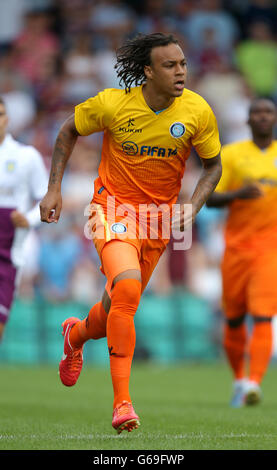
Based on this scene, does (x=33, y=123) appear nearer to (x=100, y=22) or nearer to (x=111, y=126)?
(x=100, y=22)

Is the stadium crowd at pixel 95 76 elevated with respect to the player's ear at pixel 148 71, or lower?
elevated

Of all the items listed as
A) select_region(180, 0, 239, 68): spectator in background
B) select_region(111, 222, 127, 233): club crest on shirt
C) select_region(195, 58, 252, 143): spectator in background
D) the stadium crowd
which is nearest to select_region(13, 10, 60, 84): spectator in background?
the stadium crowd

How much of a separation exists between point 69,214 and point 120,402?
1037 centimetres

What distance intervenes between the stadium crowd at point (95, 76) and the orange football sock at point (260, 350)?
6.41 m

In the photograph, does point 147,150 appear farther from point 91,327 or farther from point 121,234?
point 91,327

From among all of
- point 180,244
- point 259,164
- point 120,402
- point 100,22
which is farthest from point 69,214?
point 120,402

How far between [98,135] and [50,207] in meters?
11.6

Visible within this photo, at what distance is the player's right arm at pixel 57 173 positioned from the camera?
6429 mm

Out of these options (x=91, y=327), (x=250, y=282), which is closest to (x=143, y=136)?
(x=91, y=327)

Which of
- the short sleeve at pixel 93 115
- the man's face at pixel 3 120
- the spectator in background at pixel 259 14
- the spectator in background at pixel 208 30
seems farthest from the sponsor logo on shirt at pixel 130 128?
the spectator in background at pixel 259 14

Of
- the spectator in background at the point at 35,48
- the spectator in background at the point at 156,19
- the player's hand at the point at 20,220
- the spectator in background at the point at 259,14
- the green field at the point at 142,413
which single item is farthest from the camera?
the spectator in background at the point at 259,14

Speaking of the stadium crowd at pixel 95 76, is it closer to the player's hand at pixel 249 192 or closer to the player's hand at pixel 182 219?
the player's hand at pixel 249 192

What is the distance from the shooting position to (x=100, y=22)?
18.8 m
